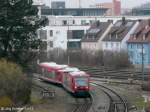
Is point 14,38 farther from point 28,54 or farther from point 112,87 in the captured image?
point 112,87

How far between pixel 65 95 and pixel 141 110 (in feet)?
38.9

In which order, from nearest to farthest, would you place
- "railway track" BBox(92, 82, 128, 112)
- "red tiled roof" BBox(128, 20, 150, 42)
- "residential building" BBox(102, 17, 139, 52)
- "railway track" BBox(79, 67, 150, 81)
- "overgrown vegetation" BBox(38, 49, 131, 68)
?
"railway track" BBox(92, 82, 128, 112)
"railway track" BBox(79, 67, 150, 81)
"overgrown vegetation" BBox(38, 49, 131, 68)
"red tiled roof" BBox(128, 20, 150, 42)
"residential building" BBox(102, 17, 139, 52)

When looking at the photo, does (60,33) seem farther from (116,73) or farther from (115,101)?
(115,101)

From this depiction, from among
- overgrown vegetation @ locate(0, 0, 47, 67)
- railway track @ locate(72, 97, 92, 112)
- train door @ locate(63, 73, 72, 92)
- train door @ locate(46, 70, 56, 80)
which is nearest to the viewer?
railway track @ locate(72, 97, 92, 112)

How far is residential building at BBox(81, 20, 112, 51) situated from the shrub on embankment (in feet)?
166

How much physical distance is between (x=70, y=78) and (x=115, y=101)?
5412mm

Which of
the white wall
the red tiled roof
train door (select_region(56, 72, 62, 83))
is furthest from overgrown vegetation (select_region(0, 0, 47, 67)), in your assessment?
the white wall

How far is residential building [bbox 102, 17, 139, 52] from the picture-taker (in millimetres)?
80125

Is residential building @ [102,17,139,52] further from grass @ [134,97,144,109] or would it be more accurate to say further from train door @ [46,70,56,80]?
grass @ [134,97,144,109]

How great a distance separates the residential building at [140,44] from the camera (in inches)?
2926

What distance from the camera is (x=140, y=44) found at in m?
75.8

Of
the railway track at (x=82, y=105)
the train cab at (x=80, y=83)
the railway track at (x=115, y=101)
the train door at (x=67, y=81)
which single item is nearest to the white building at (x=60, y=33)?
the train door at (x=67, y=81)

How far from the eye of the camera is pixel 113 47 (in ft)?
267

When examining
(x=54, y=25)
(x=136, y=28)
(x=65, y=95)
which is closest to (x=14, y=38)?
(x=65, y=95)
